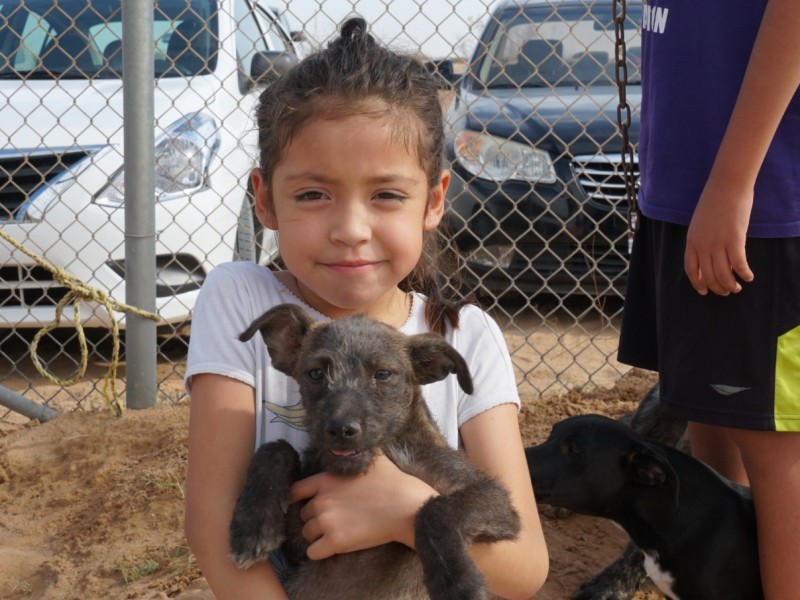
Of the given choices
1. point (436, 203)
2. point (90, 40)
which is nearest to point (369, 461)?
point (436, 203)

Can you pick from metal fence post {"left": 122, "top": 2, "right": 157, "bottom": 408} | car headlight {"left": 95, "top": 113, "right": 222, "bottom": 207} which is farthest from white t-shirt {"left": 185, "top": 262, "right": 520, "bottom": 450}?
car headlight {"left": 95, "top": 113, "right": 222, "bottom": 207}

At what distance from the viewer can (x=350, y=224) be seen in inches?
108

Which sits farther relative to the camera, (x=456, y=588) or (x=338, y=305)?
(x=338, y=305)

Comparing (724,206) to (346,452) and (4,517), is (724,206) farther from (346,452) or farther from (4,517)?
(4,517)

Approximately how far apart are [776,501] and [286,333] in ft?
5.54

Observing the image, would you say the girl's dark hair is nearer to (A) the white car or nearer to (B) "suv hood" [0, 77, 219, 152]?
(A) the white car

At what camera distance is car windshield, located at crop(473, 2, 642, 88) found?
24.6ft

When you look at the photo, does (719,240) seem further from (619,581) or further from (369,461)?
(619,581)

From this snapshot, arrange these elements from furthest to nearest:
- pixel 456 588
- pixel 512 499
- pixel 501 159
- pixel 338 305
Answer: pixel 501 159 < pixel 338 305 < pixel 512 499 < pixel 456 588

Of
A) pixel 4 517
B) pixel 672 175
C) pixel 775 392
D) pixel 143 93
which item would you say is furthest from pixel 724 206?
pixel 4 517

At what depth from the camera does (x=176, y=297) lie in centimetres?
620

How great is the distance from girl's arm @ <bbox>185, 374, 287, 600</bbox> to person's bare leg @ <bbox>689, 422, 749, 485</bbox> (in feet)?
6.91

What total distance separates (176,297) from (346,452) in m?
3.81

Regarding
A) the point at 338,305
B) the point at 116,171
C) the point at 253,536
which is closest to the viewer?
the point at 253,536
